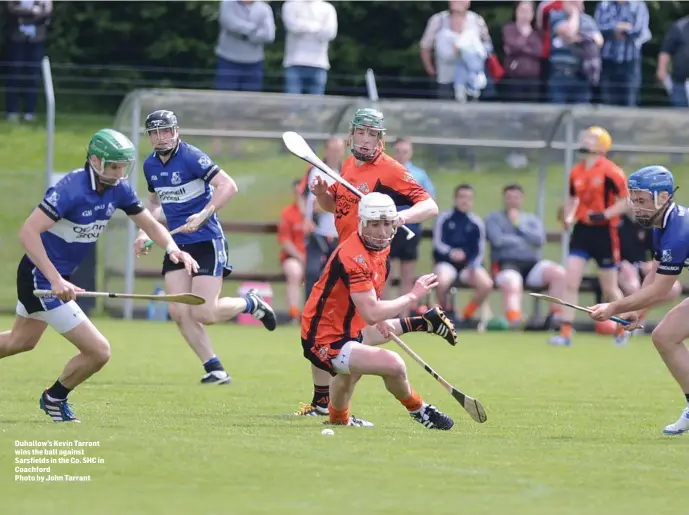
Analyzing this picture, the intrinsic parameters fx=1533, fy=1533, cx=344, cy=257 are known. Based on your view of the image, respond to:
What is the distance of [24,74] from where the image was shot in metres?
19.5

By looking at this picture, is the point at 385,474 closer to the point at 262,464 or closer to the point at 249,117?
the point at 262,464

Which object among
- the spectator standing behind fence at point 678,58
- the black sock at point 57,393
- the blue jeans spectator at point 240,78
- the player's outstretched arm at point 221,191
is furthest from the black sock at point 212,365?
the spectator standing behind fence at point 678,58

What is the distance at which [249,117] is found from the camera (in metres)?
18.3

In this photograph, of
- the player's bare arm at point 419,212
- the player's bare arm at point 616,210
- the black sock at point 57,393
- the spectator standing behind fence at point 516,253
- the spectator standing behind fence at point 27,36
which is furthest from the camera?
the spectator standing behind fence at point 27,36

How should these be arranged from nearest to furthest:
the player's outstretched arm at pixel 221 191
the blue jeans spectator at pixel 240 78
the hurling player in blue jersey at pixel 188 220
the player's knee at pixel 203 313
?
the player's outstretched arm at pixel 221 191 → the hurling player in blue jersey at pixel 188 220 → the player's knee at pixel 203 313 → the blue jeans spectator at pixel 240 78

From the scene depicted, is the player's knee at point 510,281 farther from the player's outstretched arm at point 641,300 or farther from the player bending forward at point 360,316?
the player bending forward at point 360,316

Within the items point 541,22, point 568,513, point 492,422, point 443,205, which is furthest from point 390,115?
point 568,513

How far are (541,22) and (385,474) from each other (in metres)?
13.6

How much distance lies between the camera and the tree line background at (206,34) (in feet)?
79.8

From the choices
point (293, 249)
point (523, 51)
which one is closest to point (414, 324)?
point (293, 249)

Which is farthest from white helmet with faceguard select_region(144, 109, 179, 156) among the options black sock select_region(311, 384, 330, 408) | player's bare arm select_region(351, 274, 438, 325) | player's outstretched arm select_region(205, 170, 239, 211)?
player's bare arm select_region(351, 274, 438, 325)

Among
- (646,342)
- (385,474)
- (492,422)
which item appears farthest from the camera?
(646,342)

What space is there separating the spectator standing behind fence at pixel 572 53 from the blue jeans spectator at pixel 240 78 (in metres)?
3.71

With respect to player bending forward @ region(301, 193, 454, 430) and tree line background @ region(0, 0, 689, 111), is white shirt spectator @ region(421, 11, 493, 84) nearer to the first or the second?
tree line background @ region(0, 0, 689, 111)
